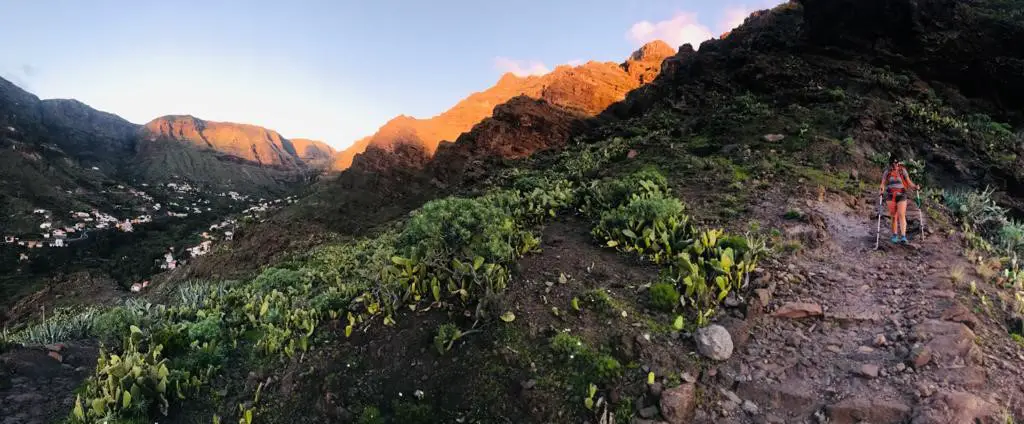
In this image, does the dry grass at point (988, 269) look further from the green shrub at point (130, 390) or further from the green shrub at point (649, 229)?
the green shrub at point (130, 390)

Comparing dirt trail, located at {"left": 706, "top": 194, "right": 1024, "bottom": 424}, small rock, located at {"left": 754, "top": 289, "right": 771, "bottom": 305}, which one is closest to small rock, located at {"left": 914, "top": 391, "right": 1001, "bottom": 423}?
dirt trail, located at {"left": 706, "top": 194, "right": 1024, "bottom": 424}

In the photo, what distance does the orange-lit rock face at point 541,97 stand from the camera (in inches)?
1608

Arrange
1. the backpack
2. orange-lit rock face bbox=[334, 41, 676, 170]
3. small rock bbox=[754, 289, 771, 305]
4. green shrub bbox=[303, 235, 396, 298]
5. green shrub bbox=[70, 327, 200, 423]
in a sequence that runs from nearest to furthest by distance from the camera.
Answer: green shrub bbox=[70, 327, 200, 423] < small rock bbox=[754, 289, 771, 305] < green shrub bbox=[303, 235, 396, 298] < the backpack < orange-lit rock face bbox=[334, 41, 676, 170]

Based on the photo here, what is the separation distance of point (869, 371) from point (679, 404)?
7.02ft

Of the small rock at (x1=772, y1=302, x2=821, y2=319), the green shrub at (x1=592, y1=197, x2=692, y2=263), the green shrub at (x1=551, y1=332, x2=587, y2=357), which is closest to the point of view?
the green shrub at (x1=551, y1=332, x2=587, y2=357)

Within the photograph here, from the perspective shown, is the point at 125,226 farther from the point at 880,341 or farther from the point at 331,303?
the point at 880,341

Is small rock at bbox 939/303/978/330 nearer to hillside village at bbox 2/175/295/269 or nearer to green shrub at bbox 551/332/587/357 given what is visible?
green shrub at bbox 551/332/587/357

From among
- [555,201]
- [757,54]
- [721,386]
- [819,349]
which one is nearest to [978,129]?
[757,54]

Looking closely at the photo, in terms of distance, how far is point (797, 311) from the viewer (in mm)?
6477

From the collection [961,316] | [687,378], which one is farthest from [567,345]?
[961,316]

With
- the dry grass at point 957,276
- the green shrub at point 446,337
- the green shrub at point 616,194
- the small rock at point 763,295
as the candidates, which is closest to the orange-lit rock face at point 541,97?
the green shrub at point 616,194

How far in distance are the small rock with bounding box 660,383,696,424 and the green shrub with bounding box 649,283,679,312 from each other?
1.51 meters

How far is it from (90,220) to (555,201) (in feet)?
271

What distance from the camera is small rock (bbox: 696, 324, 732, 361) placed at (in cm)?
575
